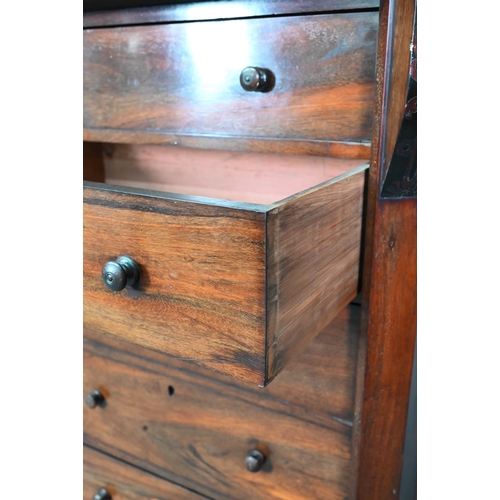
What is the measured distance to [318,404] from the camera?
2.37ft

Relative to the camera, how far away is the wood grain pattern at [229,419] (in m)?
0.71

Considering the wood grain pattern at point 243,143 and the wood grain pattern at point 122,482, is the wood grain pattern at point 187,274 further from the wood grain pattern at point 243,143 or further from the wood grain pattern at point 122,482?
the wood grain pattern at point 122,482

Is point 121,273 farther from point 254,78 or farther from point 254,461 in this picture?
point 254,461

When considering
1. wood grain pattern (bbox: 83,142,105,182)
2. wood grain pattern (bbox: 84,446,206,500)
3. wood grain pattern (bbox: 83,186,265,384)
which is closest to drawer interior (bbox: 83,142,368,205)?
wood grain pattern (bbox: 83,142,105,182)

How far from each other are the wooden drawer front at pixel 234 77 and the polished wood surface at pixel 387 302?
0.03 m

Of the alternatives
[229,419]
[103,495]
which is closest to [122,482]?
[103,495]

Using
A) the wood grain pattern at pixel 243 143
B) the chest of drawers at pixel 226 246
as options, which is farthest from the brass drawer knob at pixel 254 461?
the wood grain pattern at pixel 243 143

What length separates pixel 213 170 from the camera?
0.82 metres

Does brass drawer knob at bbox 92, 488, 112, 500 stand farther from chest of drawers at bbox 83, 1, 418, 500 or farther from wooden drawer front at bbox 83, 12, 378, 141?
wooden drawer front at bbox 83, 12, 378, 141

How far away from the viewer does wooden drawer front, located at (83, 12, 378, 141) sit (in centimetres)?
61
